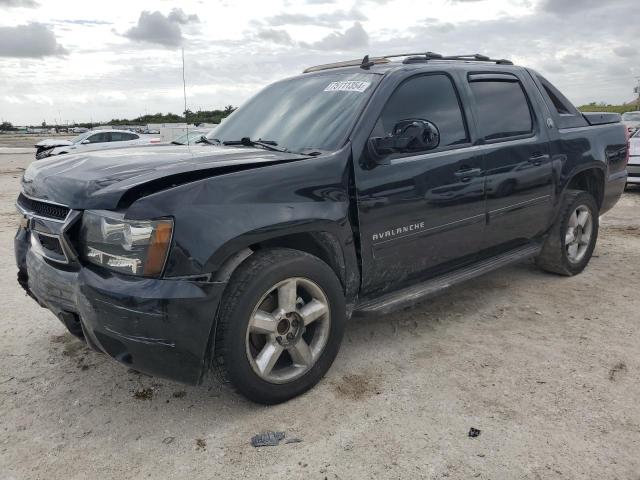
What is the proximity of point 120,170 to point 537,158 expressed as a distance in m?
3.20

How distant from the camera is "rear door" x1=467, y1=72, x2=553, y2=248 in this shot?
399 cm

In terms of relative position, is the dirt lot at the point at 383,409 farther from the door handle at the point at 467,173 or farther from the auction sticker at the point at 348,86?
the auction sticker at the point at 348,86

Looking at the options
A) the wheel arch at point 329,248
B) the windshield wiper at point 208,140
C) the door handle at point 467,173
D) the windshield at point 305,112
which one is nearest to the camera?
the wheel arch at point 329,248

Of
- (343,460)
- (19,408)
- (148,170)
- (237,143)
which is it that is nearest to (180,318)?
(148,170)

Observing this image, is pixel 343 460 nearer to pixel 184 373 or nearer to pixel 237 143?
pixel 184 373

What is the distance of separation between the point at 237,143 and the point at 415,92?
4.11 ft

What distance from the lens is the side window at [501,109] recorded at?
4.02 metres

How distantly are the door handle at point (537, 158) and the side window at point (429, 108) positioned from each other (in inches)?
32.1

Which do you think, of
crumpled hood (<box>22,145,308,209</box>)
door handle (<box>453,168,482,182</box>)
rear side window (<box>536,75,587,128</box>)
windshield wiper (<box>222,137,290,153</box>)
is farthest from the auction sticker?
rear side window (<box>536,75,587,128</box>)

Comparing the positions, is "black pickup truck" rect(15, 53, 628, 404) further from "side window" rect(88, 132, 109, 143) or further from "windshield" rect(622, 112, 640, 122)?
"windshield" rect(622, 112, 640, 122)

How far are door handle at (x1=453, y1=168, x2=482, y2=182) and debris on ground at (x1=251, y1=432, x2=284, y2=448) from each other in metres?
2.04

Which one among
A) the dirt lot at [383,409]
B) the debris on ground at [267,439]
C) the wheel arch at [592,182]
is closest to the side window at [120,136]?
the dirt lot at [383,409]

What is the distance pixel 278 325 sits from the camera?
2881 mm

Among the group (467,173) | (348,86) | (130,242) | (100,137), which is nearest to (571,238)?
(467,173)
